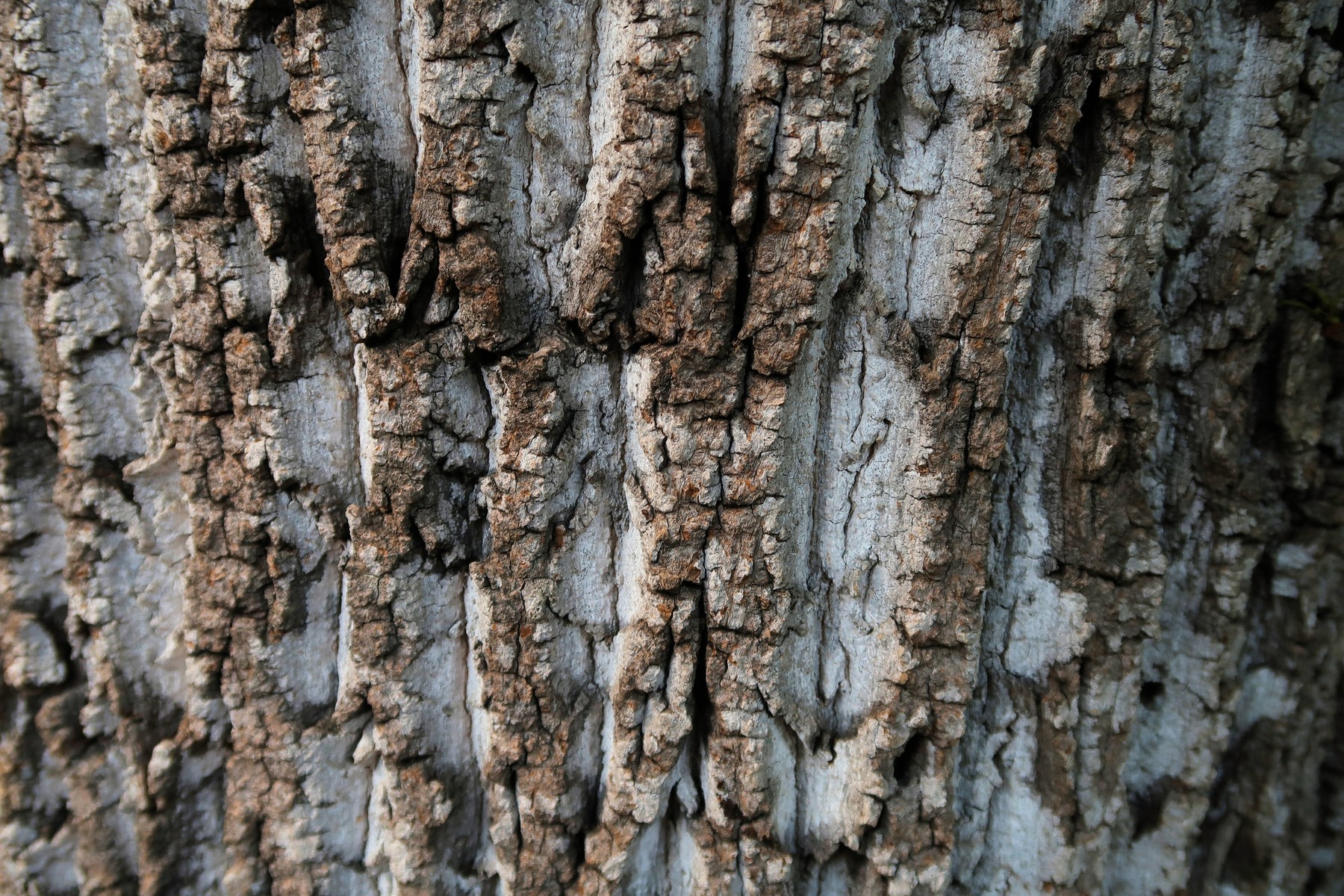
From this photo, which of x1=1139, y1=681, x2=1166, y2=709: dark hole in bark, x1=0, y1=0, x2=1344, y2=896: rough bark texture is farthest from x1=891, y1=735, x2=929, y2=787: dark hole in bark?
x1=1139, y1=681, x2=1166, y2=709: dark hole in bark

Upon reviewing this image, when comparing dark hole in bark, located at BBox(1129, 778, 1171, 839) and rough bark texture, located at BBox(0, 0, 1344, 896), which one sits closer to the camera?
rough bark texture, located at BBox(0, 0, 1344, 896)

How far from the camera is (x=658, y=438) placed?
161 cm

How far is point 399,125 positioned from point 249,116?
13.1 inches

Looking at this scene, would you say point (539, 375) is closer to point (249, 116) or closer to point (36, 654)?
point (249, 116)

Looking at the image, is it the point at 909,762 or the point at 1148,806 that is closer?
the point at 909,762

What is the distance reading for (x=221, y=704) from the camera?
1922mm

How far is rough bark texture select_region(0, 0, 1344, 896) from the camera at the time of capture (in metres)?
1.55

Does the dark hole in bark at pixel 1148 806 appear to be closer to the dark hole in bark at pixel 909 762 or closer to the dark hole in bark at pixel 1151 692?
the dark hole in bark at pixel 1151 692

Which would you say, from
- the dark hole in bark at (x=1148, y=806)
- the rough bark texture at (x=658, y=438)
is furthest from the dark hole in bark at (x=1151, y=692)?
the dark hole in bark at (x=1148, y=806)

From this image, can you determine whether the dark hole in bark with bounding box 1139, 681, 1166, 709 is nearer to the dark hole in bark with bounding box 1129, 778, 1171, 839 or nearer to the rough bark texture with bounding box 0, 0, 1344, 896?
the rough bark texture with bounding box 0, 0, 1344, 896

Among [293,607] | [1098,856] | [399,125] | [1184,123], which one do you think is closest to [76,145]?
[399,125]

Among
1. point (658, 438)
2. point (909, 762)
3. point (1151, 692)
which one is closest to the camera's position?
point (658, 438)

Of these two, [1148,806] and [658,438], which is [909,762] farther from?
[658,438]

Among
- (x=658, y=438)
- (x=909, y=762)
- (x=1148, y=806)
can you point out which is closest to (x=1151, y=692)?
(x=1148, y=806)
